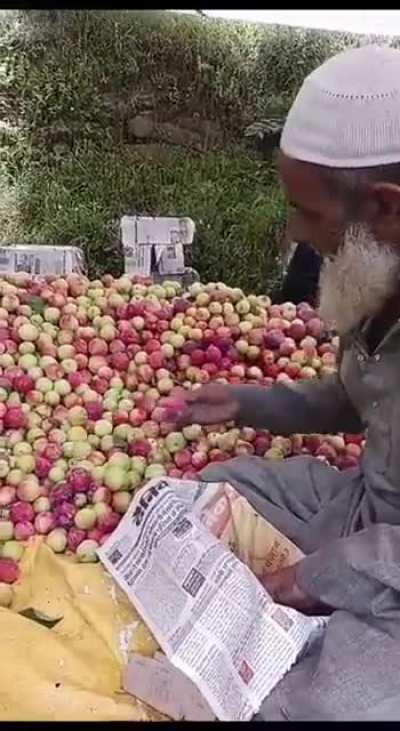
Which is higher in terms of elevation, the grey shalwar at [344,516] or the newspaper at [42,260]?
the newspaper at [42,260]

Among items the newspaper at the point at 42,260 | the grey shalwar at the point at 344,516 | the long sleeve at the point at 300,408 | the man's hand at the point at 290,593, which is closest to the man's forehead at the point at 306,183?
the grey shalwar at the point at 344,516

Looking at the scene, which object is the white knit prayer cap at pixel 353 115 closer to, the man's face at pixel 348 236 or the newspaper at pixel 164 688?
the man's face at pixel 348 236

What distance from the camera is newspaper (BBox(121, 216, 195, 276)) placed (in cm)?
222

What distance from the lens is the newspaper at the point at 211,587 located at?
1.32 metres

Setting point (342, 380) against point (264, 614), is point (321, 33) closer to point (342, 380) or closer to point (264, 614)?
point (342, 380)

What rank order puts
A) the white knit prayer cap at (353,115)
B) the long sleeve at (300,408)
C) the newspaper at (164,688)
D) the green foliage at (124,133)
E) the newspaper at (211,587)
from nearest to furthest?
1. the newspaper at (164,688)
2. the newspaper at (211,587)
3. the white knit prayer cap at (353,115)
4. the long sleeve at (300,408)
5. the green foliage at (124,133)

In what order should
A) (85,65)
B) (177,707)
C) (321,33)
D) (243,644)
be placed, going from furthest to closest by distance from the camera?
(85,65) → (321,33) → (243,644) → (177,707)

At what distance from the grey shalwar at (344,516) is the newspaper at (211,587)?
0.13 feet

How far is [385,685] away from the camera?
55.0 inches

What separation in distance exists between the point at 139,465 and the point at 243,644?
2.48 feet

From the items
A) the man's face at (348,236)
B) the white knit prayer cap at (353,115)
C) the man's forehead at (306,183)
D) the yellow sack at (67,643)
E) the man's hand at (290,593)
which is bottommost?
the yellow sack at (67,643)

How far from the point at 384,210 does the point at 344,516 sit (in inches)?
20.3

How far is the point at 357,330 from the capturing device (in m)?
1.65

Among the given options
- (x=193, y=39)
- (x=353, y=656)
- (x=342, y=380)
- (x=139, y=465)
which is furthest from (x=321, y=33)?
(x=353, y=656)
